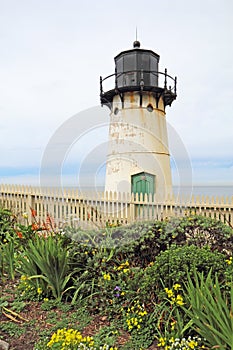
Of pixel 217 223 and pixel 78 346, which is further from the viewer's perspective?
pixel 217 223

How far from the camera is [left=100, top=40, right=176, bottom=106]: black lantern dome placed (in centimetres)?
1065

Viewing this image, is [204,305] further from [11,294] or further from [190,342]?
[11,294]

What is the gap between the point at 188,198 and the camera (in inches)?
315

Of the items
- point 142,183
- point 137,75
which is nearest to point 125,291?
point 142,183

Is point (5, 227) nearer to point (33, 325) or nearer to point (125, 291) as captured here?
point (33, 325)

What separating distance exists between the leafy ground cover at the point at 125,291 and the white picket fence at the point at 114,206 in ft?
11.9

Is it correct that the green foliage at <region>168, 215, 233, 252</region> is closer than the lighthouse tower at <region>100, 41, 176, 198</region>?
Yes

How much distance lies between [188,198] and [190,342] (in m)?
5.83

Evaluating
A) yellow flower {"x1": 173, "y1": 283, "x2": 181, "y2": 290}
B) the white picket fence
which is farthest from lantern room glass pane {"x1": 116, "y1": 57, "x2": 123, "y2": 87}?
yellow flower {"x1": 173, "y1": 283, "x2": 181, "y2": 290}

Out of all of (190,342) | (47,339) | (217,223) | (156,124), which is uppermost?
(156,124)

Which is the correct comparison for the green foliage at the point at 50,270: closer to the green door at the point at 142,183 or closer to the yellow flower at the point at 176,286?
the yellow flower at the point at 176,286

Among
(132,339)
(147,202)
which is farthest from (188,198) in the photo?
(132,339)

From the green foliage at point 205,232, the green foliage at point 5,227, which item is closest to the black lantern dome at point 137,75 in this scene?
the green foliage at point 5,227

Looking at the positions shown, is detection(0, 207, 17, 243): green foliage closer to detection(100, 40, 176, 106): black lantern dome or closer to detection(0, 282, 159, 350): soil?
detection(0, 282, 159, 350): soil
